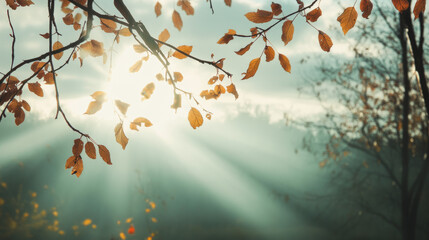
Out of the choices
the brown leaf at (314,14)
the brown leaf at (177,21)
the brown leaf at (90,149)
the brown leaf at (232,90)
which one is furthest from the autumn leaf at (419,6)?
the brown leaf at (90,149)

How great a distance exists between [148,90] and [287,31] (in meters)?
0.67

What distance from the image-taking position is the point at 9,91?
1.28 metres

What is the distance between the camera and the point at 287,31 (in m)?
1.07

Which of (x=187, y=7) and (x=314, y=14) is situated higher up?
(x=187, y=7)

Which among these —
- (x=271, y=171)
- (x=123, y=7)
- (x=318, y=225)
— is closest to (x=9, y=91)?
(x=123, y=7)

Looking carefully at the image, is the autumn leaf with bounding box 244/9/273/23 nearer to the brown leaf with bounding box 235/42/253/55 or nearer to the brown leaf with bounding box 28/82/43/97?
the brown leaf with bounding box 235/42/253/55

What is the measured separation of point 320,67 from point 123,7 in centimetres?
564

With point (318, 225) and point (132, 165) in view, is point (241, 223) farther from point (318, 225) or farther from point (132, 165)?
point (132, 165)

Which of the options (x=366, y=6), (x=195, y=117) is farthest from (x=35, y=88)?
(x=366, y=6)

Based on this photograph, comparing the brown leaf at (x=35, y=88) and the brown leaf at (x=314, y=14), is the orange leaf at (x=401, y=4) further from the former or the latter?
the brown leaf at (x=35, y=88)

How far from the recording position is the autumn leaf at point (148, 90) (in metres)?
1.35

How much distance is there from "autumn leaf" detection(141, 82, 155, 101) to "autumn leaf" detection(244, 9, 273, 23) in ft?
1.91

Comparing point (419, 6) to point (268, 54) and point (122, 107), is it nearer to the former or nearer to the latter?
point (268, 54)

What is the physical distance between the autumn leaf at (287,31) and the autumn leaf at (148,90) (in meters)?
0.63
